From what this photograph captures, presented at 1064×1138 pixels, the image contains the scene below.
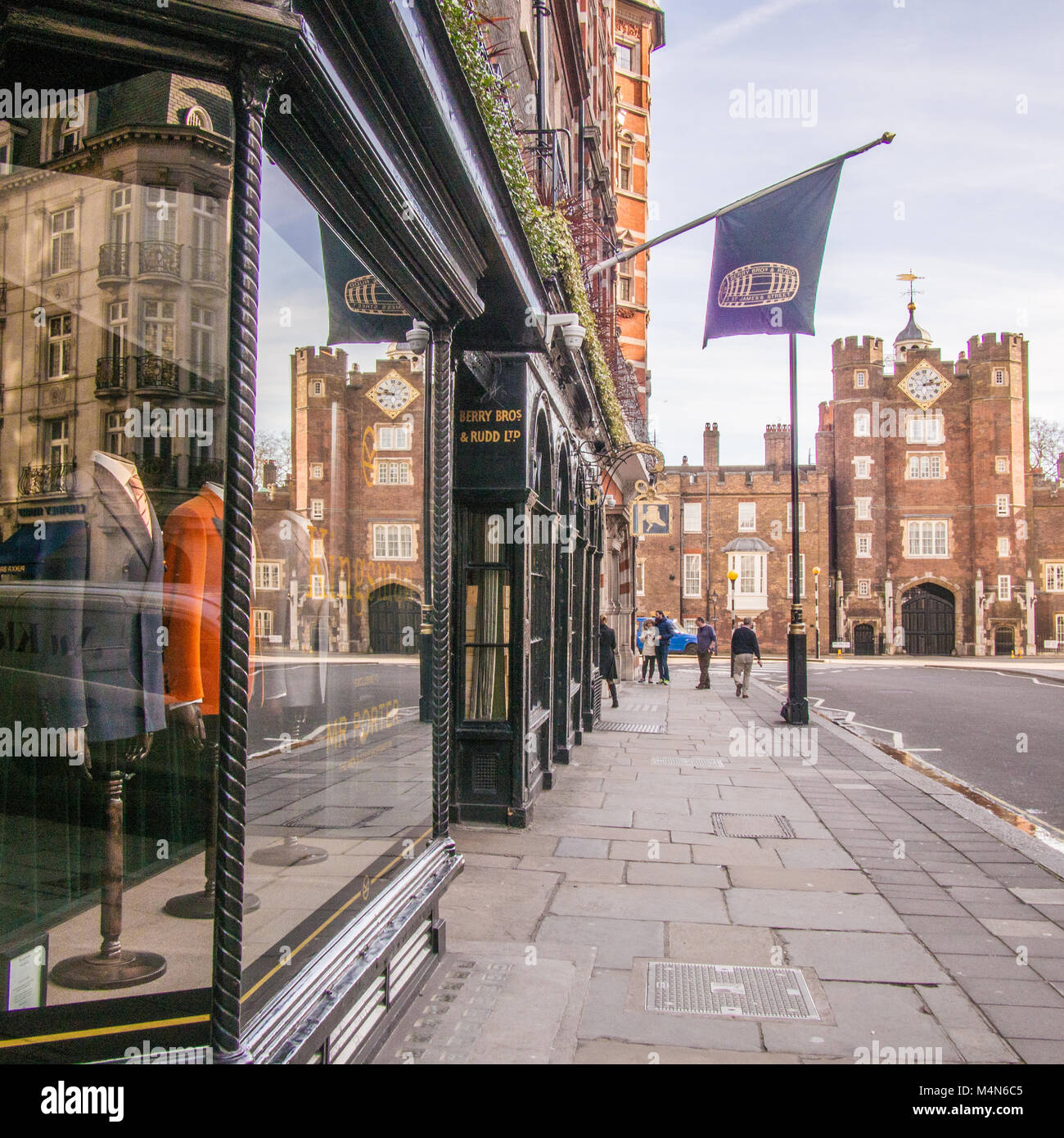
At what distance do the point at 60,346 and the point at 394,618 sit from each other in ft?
7.14

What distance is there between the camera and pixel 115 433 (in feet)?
11.2

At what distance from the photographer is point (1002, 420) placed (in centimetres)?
5359

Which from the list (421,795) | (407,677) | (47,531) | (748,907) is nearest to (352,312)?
(47,531)

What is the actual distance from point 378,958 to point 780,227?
9.89 metres

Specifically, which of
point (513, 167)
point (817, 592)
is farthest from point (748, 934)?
point (817, 592)

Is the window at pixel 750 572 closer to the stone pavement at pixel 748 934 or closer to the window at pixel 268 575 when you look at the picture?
the stone pavement at pixel 748 934

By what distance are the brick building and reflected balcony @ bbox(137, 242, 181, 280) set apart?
49477mm

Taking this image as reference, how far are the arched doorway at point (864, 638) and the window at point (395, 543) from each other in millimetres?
A: 52257

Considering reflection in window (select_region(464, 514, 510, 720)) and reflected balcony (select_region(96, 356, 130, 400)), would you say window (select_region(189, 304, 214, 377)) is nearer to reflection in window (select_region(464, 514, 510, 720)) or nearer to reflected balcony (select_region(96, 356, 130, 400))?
reflected balcony (select_region(96, 356, 130, 400))

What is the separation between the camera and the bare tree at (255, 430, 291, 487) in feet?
10.8

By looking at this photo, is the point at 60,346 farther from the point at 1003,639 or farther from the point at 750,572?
the point at 1003,639

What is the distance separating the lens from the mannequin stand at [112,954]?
304 cm
